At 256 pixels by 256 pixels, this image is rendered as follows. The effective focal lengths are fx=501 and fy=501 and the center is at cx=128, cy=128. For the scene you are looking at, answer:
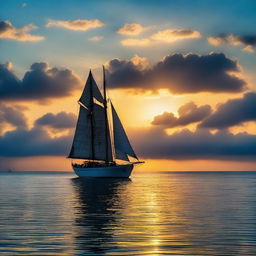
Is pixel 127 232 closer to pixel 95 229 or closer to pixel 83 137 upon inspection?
pixel 95 229

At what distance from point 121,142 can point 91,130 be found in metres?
18.6

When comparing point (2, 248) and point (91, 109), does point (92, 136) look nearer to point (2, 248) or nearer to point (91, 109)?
point (91, 109)

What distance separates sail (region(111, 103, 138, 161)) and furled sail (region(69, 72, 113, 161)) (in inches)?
491

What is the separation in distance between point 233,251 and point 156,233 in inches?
296

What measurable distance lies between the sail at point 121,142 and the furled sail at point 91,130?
12.5 m

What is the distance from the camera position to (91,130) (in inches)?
5886

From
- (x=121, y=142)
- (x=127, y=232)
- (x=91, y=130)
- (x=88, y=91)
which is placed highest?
(x=88, y=91)

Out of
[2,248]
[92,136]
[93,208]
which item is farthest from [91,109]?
[2,248]

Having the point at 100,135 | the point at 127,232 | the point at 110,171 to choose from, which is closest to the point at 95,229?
the point at 127,232

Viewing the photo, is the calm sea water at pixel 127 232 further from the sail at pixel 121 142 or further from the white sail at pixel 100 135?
Result: the white sail at pixel 100 135

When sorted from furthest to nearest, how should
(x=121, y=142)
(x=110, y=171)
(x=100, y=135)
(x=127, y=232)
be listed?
(x=100, y=135) → (x=110, y=171) → (x=121, y=142) → (x=127, y=232)

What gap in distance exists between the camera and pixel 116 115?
136250 mm

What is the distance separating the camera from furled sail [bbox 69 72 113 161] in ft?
485

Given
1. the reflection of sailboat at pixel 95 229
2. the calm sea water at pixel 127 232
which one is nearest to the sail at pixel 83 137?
the reflection of sailboat at pixel 95 229
